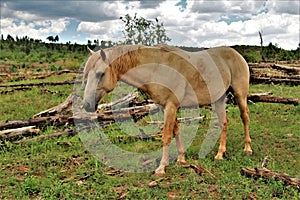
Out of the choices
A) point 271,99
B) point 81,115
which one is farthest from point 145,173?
point 271,99

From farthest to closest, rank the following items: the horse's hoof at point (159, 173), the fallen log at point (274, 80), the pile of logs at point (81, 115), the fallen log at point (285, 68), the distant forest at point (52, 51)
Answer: the distant forest at point (52, 51) < the fallen log at point (274, 80) < the fallen log at point (285, 68) < the pile of logs at point (81, 115) < the horse's hoof at point (159, 173)

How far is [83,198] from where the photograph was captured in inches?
175

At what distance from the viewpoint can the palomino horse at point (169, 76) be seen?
4906 mm

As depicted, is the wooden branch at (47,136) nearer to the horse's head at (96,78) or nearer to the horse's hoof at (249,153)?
the horse's head at (96,78)

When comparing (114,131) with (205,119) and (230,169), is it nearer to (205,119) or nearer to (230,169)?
(205,119)

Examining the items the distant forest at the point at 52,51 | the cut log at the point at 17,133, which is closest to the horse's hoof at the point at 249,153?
the cut log at the point at 17,133

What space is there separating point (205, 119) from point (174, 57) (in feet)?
12.0

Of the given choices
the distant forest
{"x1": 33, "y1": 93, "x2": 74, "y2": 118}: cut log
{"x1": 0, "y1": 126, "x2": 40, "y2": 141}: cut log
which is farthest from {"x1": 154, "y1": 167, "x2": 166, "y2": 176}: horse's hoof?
the distant forest

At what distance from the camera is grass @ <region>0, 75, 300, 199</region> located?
4.55 meters

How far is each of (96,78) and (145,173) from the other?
5.58 feet

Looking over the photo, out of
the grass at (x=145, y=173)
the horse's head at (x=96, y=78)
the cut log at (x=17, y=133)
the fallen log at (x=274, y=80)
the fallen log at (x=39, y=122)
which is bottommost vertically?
the grass at (x=145, y=173)

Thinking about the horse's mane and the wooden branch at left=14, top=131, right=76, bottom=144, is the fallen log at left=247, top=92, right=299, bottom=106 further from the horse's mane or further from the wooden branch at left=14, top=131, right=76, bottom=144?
the horse's mane

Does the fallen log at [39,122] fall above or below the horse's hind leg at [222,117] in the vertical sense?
below

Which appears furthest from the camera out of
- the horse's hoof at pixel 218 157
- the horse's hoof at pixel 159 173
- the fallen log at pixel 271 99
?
the fallen log at pixel 271 99
